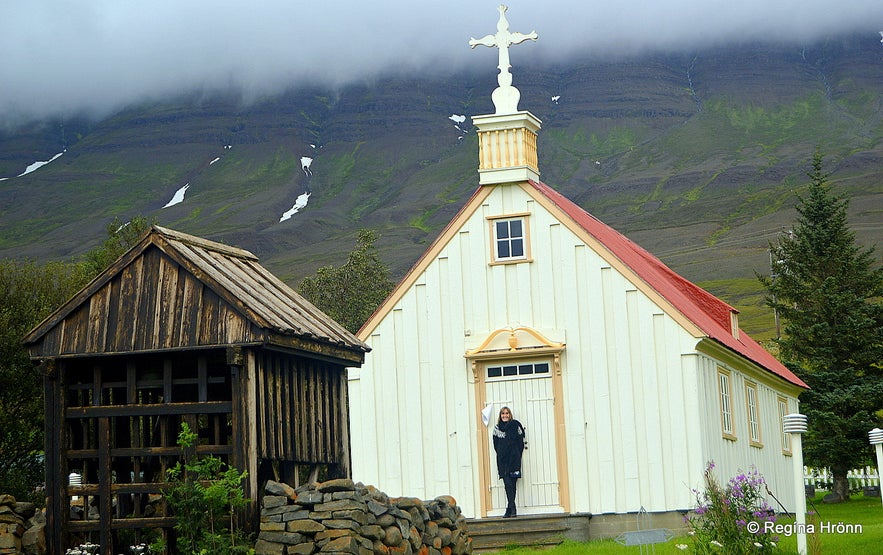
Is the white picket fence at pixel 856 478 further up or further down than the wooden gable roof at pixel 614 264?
further down

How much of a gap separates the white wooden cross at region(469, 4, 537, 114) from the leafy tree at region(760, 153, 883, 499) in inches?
535

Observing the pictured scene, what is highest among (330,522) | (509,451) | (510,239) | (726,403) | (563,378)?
(510,239)

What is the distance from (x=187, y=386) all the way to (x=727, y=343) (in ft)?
38.6

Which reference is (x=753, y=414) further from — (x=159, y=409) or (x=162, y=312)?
(x=162, y=312)

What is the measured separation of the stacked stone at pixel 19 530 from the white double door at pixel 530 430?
34.9 ft

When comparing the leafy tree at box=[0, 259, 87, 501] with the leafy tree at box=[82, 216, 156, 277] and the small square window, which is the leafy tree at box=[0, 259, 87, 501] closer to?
the leafy tree at box=[82, 216, 156, 277]

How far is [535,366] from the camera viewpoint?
2491 centimetres

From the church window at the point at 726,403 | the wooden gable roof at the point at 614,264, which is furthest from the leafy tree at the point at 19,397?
the church window at the point at 726,403

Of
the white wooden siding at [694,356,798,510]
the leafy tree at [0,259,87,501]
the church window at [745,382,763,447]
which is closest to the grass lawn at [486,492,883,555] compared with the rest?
the white wooden siding at [694,356,798,510]

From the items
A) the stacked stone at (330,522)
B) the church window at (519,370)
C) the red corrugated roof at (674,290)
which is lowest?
the stacked stone at (330,522)

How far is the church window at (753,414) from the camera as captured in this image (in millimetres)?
28266

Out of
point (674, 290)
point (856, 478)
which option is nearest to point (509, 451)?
point (674, 290)

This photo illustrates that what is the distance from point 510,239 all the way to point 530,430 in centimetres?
368

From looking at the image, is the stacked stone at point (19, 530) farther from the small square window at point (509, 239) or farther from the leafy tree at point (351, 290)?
the leafy tree at point (351, 290)
